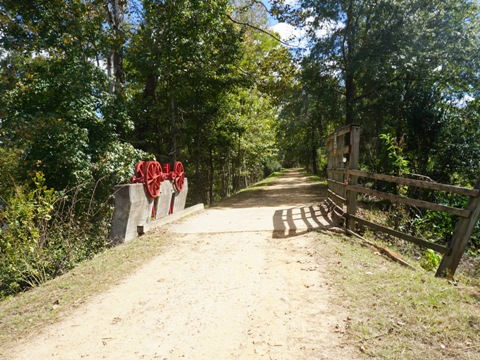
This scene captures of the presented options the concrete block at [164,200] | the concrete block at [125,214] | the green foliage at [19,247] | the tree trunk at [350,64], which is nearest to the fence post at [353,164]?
the concrete block at [125,214]

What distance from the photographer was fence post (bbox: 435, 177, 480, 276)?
4312 millimetres

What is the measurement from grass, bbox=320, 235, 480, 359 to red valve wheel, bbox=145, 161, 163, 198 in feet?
17.3

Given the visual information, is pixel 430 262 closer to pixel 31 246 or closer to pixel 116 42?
pixel 31 246

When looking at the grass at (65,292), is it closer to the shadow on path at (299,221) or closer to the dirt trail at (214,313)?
the dirt trail at (214,313)

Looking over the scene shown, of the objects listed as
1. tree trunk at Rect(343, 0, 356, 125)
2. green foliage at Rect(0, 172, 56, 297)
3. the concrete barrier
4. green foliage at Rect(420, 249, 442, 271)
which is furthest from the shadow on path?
tree trunk at Rect(343, 0, 356, 125)

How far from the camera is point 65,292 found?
4.44m

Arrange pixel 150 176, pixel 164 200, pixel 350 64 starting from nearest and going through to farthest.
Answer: pixel 150 176, pixel 164 200, pixel 350 64

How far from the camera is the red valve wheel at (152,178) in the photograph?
8.20m

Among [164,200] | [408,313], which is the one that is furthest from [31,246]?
[408,313]

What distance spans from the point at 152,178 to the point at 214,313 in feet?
18.2

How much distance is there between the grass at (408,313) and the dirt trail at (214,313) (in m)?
0.25

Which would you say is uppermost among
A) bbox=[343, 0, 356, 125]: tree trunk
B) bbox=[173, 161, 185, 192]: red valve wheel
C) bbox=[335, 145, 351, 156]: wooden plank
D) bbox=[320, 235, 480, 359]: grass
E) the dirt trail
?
bbox=[343, 0, 356, 125]: tree trunk

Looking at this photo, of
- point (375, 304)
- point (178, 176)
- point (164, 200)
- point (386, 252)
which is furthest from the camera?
point (178, 176)

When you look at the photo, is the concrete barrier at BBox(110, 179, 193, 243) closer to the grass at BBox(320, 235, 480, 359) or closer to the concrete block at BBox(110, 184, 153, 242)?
the concrete block at BBox(110, 184, 153, 242)
